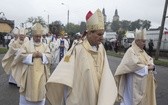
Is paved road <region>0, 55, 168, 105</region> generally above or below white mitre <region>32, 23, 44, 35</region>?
below

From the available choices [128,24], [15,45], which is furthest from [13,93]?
[128,24]

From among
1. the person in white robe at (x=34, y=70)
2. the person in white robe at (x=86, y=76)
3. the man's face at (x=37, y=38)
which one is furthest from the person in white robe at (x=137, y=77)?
the person in white robe at (x=86, y=76)

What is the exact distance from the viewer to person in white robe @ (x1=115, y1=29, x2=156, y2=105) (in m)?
8.52

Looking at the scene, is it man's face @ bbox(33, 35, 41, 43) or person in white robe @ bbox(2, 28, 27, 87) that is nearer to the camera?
man's face @ bbox(33, 35, 41, 43)

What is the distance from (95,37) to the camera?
612 cm

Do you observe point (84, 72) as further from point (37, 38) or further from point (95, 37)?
point (37, 38)

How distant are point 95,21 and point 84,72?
28.1 inches

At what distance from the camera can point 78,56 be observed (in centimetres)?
616

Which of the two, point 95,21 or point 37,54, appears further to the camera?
point 37,54

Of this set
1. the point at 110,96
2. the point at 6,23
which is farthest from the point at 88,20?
the point at 6,23

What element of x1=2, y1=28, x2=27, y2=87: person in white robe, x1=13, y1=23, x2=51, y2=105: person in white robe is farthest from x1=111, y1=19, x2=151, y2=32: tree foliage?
x1=13, y1=23, x2=51, y2=105: person in white robe

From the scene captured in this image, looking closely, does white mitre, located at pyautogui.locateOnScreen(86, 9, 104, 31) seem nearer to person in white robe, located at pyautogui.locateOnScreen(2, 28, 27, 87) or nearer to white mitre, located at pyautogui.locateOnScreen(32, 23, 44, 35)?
white mitre, located at pyautogui.locateOnScreen(32, 23, 44, 35)

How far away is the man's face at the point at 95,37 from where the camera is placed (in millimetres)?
6109

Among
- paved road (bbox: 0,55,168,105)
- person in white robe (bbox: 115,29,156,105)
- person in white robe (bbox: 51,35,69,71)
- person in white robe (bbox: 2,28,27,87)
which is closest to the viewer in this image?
person in white robe (bbox: 115,29,156,105)
